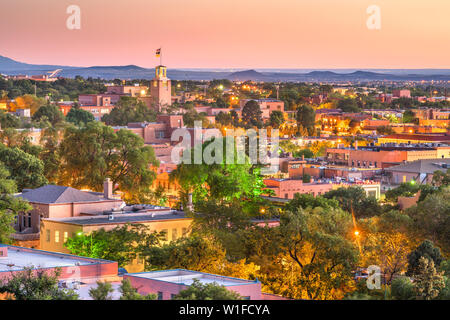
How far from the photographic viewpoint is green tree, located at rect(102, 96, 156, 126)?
108938mm

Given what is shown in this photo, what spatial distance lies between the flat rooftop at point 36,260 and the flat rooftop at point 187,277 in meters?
2.03

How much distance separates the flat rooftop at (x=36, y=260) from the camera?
2619 centimetres

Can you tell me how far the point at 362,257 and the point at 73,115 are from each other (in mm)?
76776

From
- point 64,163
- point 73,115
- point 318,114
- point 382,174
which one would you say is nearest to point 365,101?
point 318,114

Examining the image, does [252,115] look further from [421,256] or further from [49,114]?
[421,256]

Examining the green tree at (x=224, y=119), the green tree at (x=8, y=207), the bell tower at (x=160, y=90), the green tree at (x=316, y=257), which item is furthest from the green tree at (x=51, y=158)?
the bell tower at (x=160, y=90)

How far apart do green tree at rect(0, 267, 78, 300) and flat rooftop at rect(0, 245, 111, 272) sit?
265 centimetres

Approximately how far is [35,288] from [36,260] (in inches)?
240

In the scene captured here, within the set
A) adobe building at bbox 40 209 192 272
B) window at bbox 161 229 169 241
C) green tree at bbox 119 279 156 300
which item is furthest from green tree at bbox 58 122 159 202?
green tree at bbox 119 279 156 300

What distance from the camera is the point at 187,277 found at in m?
25.2

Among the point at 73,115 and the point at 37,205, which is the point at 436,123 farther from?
the point at 37,205

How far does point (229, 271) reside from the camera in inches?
1153

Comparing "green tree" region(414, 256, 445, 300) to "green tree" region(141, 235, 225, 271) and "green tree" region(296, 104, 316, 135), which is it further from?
"green tree" region(296, 104, 316, 135)

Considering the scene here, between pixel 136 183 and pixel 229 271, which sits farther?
pixel 136 183
